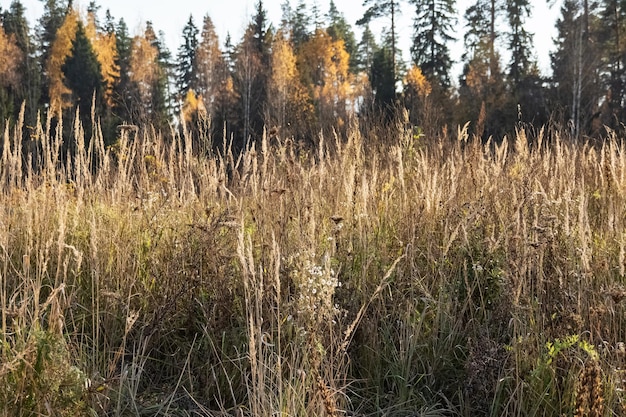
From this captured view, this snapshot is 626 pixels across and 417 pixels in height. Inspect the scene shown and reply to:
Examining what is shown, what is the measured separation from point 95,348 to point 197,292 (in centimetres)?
47

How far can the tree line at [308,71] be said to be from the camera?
1923 centimetres

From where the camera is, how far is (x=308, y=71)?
29.6 metres

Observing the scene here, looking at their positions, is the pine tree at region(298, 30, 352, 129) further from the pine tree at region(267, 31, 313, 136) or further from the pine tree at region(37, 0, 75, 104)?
the pine tree at region(37, 0, 75, 104)

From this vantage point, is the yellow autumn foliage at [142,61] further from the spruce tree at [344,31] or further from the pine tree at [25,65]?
the spruce tree at [344,31]

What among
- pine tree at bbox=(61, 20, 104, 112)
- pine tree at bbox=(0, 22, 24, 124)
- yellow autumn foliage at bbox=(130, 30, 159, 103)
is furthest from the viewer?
yellow autumn foliage at bbox=(130, 30, 159, 103)

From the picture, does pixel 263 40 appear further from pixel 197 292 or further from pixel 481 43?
pixel 197 292

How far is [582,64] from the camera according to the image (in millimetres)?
18312

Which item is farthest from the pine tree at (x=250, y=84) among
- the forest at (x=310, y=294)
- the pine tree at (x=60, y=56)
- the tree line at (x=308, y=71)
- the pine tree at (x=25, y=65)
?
the forest at (x=310, y=294)

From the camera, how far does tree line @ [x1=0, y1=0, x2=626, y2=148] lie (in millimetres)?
19234

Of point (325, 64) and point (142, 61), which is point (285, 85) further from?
point (142, 61)

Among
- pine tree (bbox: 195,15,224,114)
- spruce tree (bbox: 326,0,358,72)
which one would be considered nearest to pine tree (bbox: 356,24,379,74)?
spruce tree (bbox: 326,0,358,72)

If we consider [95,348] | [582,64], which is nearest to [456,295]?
[95,348]

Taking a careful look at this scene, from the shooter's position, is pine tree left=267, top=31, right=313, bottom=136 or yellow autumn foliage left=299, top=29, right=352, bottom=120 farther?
yellow autumn foliage left=299, top=29, right=352, bottom=120

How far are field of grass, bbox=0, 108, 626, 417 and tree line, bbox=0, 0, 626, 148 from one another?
1379cm
